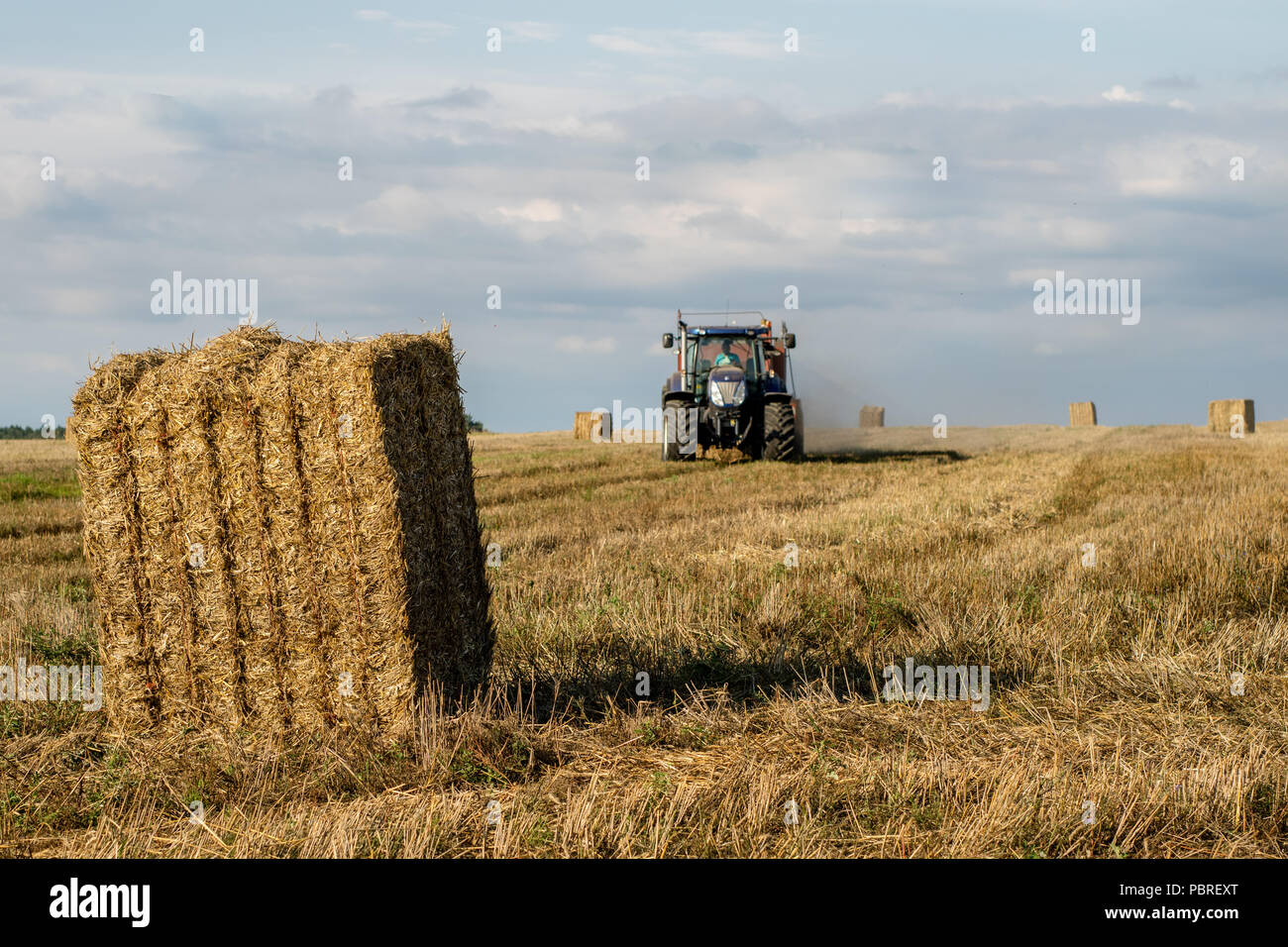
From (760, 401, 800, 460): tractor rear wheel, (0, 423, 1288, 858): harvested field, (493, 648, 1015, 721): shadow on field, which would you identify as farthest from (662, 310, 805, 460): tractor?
(493, 648, 1015, 721): shadow on field

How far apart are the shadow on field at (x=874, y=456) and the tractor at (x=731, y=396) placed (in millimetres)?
900

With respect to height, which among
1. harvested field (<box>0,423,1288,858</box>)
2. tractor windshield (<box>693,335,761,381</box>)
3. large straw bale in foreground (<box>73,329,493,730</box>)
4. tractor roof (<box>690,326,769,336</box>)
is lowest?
harvested field (<box>0,423,1288,858</box>)

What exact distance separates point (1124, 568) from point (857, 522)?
12.3 feet

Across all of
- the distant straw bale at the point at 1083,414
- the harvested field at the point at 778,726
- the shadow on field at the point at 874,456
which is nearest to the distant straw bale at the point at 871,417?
the distant straw bale at the point at 1083,414

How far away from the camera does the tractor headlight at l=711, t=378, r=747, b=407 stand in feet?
72.2

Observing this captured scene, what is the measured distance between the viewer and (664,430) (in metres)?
23.8

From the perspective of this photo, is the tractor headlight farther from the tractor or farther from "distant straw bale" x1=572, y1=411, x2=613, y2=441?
"distant straw bale" x1=572, y1=411, x2=613, y2=441

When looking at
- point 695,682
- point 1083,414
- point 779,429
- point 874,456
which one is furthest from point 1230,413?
point 695,682

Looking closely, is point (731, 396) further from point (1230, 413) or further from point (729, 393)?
point (1230, 413)

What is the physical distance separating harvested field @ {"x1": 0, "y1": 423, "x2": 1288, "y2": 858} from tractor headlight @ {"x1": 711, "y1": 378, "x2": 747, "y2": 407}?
1098 centimetres

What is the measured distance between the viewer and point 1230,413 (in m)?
42.6

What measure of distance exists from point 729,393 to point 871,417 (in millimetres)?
27834
